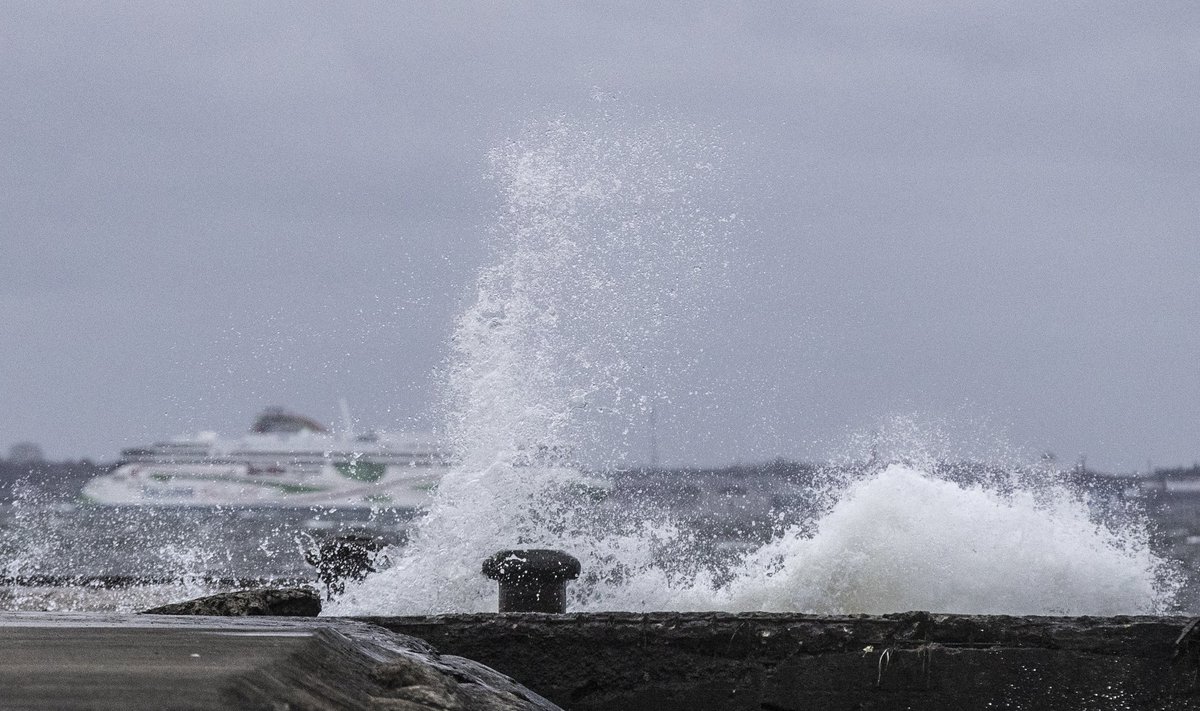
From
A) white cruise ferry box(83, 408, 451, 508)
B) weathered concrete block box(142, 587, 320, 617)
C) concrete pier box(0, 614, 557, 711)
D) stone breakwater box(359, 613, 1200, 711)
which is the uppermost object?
white cruise ferry box(83, 408, 451, 508)

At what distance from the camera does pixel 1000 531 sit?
11.5m

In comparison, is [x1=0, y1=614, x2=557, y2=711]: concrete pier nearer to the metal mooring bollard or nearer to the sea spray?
the metal mooring bollard

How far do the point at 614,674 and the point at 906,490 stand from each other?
22.8 feet

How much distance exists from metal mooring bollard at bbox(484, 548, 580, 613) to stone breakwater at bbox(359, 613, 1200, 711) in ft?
4.68

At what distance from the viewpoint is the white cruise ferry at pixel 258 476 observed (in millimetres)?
89562

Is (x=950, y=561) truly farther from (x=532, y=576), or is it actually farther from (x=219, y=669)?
(x=219, y=669)

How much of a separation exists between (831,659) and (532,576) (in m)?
1.96

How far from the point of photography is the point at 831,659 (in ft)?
18.1

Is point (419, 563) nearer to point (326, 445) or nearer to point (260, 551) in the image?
point (260, 551)

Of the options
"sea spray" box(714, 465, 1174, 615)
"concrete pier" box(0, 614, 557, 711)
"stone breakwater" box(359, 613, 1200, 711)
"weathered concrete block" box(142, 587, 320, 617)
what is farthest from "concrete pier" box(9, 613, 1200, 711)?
"sea spray" box(714, 465, 1174, 615)

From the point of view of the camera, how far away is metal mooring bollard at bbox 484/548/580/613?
7.05m

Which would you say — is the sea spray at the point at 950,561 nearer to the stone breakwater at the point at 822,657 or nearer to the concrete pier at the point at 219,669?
the stone breakwater at the point at 822,657

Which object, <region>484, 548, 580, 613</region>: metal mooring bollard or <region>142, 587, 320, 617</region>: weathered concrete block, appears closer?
<region>142, 587, 320, 617</region>: weathered concrete block

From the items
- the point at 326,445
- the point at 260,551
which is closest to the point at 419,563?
the point at 260,551
